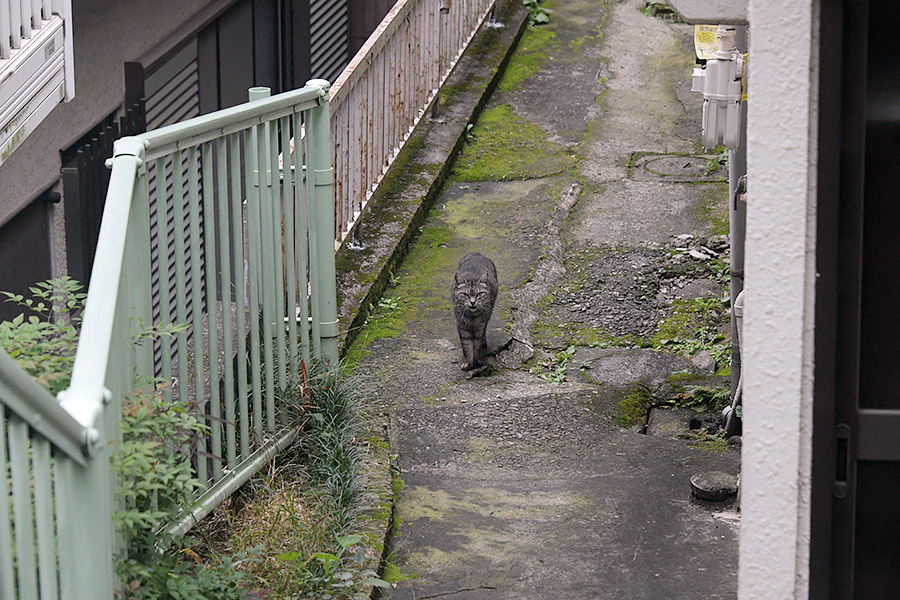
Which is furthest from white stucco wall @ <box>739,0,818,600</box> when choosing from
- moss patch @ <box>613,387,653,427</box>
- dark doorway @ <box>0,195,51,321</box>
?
dark doorway @ <box>0,195,51,321</box>

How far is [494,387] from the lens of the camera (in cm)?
603

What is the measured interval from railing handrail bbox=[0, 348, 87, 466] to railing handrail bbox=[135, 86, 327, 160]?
4.35 feet

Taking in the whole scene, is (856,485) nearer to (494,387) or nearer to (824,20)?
(824,20)

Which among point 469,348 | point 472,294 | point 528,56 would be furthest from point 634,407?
point 528,56

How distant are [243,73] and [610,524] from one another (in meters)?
7.00

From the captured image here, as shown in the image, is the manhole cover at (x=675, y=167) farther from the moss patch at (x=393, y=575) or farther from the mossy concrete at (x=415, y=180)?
the moss patch at (x=393, y=575)

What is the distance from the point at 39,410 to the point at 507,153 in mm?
6963

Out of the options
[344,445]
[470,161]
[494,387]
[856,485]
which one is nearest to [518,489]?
[344,445]

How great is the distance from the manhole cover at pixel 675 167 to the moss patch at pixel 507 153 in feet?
1.93

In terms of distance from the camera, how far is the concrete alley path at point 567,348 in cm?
437

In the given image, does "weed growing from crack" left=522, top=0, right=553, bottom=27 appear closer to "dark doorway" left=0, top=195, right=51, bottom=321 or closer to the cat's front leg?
"dark doorway" left=0, top=195, right=51, bottom=321

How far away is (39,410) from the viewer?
96.0 inches

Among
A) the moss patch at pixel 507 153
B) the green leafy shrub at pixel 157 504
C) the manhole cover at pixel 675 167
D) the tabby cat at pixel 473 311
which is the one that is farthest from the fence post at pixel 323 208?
the manhole cover at pixel 675 167

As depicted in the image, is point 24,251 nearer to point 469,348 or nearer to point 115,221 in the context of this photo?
point 469,348
